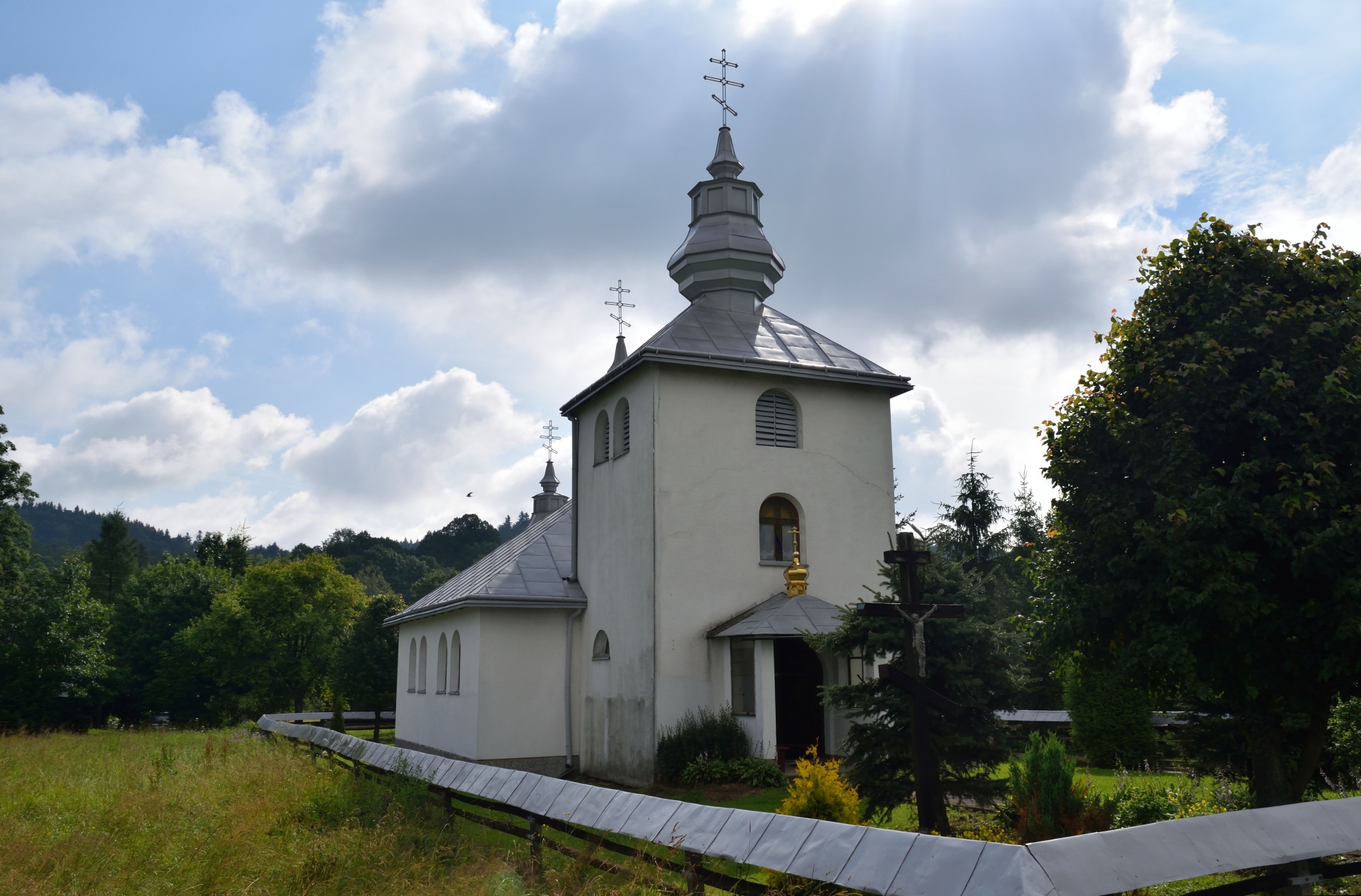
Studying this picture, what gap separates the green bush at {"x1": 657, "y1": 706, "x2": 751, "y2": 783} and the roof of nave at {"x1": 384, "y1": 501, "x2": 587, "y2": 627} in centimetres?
475

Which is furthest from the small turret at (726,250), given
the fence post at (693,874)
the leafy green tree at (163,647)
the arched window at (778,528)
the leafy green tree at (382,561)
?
the leafy green tree at (382,561)

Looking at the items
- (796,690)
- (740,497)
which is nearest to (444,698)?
(796,690)

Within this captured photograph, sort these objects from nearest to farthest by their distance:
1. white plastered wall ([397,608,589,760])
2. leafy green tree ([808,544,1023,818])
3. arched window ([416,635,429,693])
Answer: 1. leafy green tree ([808,544,1023,818])
2. white plastered wall ([397,608,589,760])
3. arched window ([416,635,429,693])

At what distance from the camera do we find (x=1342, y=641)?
8.55m

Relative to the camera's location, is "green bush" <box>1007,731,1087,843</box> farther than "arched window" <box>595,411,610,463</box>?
No

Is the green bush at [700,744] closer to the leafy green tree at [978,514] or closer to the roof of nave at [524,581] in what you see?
the roof of nave at [524,581]

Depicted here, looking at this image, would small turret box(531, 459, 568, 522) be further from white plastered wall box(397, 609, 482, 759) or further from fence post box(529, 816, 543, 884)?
fence post box(529, 816, 543, 884)

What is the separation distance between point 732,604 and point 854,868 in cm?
1216

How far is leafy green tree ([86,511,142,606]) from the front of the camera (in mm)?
74625

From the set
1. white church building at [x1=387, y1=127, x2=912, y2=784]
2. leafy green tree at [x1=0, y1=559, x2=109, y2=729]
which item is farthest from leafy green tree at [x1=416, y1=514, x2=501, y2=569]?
white church building at [x1=387, y1=127, x2=912, y2=784]

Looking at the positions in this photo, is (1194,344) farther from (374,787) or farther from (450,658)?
(450,658)

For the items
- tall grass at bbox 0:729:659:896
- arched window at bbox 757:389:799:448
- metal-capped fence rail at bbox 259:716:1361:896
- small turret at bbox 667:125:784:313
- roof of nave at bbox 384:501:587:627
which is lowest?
tall grass at bbox 0:729:659:896

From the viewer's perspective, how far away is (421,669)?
26109 mm

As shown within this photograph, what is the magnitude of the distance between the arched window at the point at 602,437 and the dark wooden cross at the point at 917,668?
465 inches
